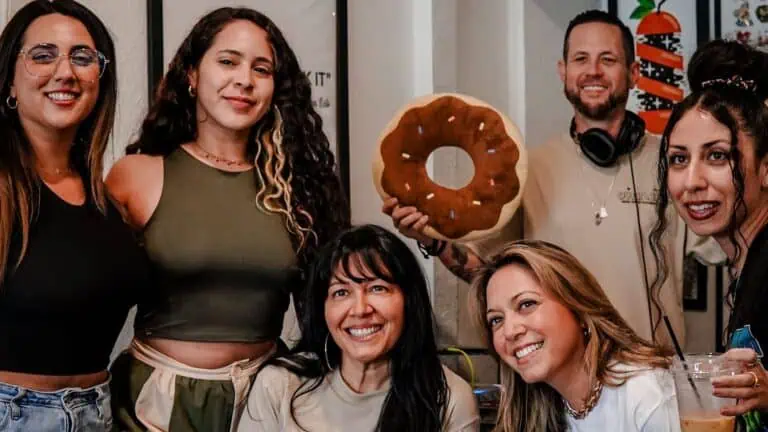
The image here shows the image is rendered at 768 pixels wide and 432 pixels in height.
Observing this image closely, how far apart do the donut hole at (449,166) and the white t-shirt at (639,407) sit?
4.46ft

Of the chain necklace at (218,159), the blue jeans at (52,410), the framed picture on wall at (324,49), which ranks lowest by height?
the blue jeans at (52,410)

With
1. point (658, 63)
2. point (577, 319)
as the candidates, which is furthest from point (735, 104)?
point (658, 63)

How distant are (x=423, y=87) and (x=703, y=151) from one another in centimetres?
148

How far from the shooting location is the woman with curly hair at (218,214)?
1.95m

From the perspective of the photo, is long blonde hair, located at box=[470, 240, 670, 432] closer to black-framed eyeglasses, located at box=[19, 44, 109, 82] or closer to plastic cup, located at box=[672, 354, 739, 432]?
plastic cup, located at box=[672, 354, 739, 432]

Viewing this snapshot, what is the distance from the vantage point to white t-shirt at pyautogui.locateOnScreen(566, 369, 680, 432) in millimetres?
1677

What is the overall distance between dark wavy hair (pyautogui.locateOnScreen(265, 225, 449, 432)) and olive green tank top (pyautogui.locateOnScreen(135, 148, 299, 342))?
0.30ft

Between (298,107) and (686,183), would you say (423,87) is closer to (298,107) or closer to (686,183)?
(298,107)

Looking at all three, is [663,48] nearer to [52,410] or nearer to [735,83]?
[735,83]

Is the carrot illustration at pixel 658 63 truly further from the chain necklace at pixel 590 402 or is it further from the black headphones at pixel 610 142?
the chain necklace at pixel 590 402

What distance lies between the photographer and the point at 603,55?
2.55 meters

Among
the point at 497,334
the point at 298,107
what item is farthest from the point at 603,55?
the point at 497,334

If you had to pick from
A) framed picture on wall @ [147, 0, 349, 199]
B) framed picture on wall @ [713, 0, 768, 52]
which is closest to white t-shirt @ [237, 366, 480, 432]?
framed picture on wall @ [147, 0, 349, 199]

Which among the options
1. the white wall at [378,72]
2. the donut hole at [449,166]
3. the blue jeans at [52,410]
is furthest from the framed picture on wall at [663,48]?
the blue jeans at [52,410]
